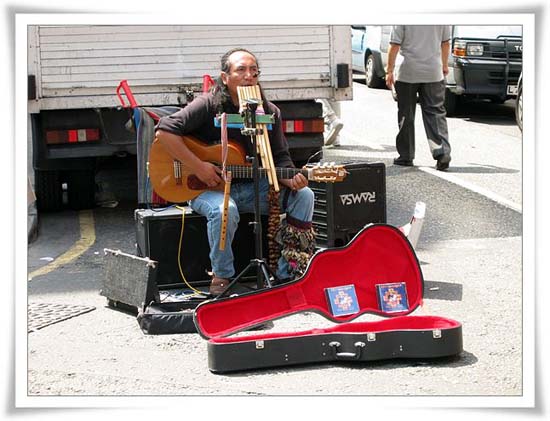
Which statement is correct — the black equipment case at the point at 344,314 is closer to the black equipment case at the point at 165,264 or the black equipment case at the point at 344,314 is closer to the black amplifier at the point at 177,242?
the black equipment case at the point at 165,264

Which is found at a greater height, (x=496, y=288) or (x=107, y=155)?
(x=107, y=155)

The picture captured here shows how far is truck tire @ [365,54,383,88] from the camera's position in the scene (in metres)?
16.7

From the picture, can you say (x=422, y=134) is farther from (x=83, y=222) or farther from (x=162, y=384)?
(x=162, y=384)

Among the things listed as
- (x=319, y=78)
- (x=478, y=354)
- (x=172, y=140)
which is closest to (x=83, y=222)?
(x=319, y=78)

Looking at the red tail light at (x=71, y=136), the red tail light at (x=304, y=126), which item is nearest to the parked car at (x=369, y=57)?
the red tail light at (x=304, y=126)

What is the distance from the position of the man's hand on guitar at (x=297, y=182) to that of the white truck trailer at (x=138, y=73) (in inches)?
80.9

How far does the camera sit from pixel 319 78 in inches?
364

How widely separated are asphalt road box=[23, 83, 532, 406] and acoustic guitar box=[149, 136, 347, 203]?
0.77m

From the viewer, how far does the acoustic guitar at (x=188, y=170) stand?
6762 mm

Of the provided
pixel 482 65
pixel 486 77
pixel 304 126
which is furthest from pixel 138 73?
pixel 486 77

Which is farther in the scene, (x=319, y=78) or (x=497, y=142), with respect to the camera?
(x=497, y=142)

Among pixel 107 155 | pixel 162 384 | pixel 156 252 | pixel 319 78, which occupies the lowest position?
pixel 162 384

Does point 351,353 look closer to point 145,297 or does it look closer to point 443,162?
point 145,297

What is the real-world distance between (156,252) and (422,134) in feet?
22.9
